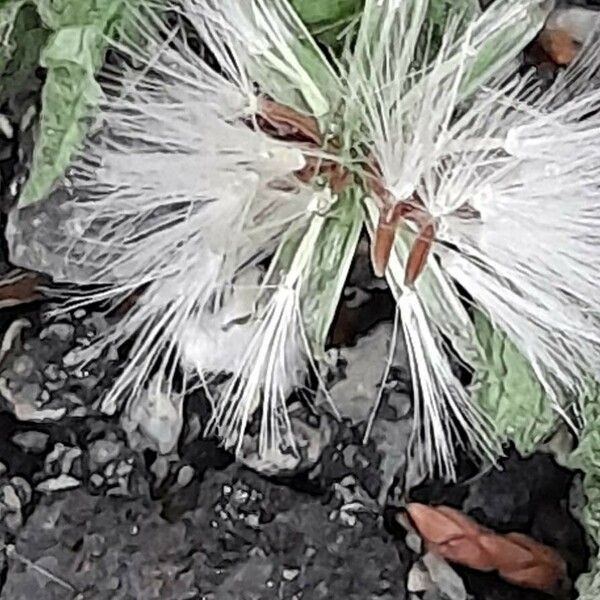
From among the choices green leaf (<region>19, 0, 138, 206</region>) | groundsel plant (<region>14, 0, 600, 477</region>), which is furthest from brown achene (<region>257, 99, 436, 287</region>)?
green leaf (<region>19, 0, 138, 206</region>)

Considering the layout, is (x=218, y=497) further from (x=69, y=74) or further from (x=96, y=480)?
(x=69, y=74)

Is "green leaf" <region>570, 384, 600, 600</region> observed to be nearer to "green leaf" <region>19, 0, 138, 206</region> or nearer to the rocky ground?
the rocky ground

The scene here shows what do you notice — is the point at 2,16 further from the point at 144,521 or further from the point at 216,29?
the point at 144,521

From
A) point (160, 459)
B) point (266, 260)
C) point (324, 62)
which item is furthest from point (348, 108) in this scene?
point (160, 459)

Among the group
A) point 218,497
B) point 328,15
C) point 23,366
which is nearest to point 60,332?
point 23,366

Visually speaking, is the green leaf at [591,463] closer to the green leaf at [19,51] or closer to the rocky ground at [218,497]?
the rocky ground at [218,497]

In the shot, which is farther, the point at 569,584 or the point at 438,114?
the point at 569,584

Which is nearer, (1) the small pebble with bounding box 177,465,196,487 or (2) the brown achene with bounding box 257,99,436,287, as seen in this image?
(2) the brown achene with bounding box 257,99,436,287
